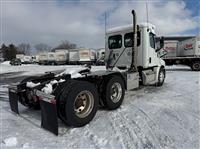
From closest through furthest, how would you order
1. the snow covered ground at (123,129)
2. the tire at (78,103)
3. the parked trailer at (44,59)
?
the snow covered ground at (123,129)
the tire at (78,103)
the parked trailer at (44,59)

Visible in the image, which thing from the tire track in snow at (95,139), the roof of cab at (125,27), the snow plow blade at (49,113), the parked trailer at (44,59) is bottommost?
the tire track in snow at (95,139)

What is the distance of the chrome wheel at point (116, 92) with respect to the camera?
245 inches

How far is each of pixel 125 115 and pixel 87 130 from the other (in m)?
1.35

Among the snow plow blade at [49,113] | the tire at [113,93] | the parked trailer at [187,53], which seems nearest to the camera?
the snow plow blade at [49,113]

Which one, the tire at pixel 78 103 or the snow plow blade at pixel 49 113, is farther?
the tire at pixel 78 103

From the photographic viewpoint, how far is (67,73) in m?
6.04

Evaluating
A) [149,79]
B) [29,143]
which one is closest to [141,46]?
[149,79]

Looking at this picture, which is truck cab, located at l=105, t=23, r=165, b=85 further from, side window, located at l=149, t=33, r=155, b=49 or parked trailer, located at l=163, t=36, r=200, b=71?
parked trailer, located at l=163, t=36, r=200, b=71

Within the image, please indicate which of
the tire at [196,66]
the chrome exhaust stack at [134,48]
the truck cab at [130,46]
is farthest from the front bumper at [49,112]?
the tire at [196,66]

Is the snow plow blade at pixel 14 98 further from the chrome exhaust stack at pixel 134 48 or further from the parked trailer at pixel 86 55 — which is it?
the parked trailer at pixel 86 55

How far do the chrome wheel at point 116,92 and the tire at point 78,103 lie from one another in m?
1.02

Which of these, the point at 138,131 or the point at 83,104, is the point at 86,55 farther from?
the point at 138,131

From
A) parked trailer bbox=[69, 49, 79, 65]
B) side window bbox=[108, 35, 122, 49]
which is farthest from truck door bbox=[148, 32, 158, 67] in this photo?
parked trailer bbox=[69, 49, 79, 65]

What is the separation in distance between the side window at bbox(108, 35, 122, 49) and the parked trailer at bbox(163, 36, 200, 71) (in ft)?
43.3
